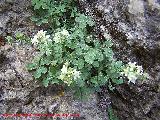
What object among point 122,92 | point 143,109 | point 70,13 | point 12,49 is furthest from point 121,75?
point 12,49

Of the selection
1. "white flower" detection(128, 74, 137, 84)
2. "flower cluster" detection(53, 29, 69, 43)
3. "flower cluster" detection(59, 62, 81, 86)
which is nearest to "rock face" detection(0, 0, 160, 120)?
"white flower" detection(128, 74, 137, 84)

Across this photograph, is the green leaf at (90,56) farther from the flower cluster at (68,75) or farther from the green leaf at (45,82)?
the green leaf at (45,82)

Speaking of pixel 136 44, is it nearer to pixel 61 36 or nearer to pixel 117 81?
pixel 117 81

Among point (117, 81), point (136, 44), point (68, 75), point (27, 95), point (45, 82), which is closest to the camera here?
point (68, 75)

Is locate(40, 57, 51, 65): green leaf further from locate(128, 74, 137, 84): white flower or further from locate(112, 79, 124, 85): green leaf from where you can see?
locate(128, 74, 137, 84): white flower

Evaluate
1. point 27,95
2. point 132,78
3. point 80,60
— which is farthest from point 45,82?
point 132,78

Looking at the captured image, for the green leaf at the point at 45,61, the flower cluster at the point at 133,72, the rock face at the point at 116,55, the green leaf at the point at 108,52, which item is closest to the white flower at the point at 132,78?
the flower cluster at the point at 133,72
